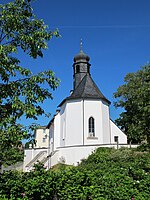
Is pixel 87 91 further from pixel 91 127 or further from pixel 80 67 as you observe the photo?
pixel 80 67

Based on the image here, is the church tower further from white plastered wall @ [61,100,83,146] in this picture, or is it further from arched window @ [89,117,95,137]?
arched window @ [89,117,95,137]

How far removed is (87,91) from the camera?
29016mm

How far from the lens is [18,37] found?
5.99m

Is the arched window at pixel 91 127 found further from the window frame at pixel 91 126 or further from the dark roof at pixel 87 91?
the dark roof at pixel 87 91

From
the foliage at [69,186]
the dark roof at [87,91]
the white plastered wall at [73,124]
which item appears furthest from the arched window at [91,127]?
the foliage at [69,186]

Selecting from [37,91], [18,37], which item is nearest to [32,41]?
[18,37]

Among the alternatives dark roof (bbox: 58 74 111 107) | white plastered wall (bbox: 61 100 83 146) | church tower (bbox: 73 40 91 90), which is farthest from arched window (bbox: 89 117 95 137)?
church tower (bbox: 73 40 91 90)

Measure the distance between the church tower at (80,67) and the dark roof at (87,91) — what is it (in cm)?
128

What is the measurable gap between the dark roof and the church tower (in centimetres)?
128

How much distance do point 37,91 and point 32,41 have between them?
1252 mm

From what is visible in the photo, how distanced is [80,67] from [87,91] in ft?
17.9

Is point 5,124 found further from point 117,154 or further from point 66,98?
point 66,98

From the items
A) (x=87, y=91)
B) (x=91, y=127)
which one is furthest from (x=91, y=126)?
(x=87, y=91)

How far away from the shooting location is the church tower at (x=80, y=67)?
107ft
